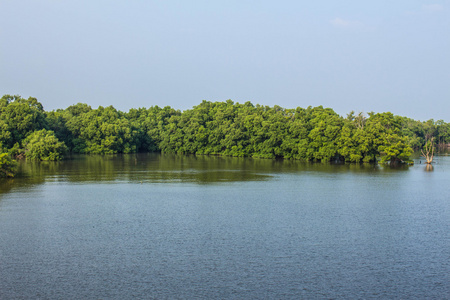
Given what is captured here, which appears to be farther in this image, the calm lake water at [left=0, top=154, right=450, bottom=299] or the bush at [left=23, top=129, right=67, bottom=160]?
the bush at [left=23, top=129, right=67, bottom=160]

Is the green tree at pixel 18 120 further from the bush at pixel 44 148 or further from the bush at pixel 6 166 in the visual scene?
the bush at pixel 6 166

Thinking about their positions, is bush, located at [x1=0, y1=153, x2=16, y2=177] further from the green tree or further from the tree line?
the green tree

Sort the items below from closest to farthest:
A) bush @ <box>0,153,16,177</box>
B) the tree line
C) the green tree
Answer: bush @ <box>0,153,16,177</box>, the tree line, the green tree

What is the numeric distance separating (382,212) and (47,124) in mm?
83508

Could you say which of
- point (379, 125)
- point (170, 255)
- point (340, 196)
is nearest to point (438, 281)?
point (170, 255)

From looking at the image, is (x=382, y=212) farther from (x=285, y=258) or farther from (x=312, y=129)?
(x=312, y=129)

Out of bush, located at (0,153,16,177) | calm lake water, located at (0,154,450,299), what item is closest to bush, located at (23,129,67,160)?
bush, located at (0,153,16,177)

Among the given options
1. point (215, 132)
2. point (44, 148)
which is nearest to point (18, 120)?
point (44, 148)

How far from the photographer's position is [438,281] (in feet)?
59.5

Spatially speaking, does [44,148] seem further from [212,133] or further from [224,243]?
[224,243]

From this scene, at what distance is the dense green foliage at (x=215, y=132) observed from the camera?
76.8m

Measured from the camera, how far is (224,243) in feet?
75.4

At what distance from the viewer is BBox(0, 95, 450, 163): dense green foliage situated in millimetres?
76750

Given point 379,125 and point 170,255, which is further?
point 379,125
